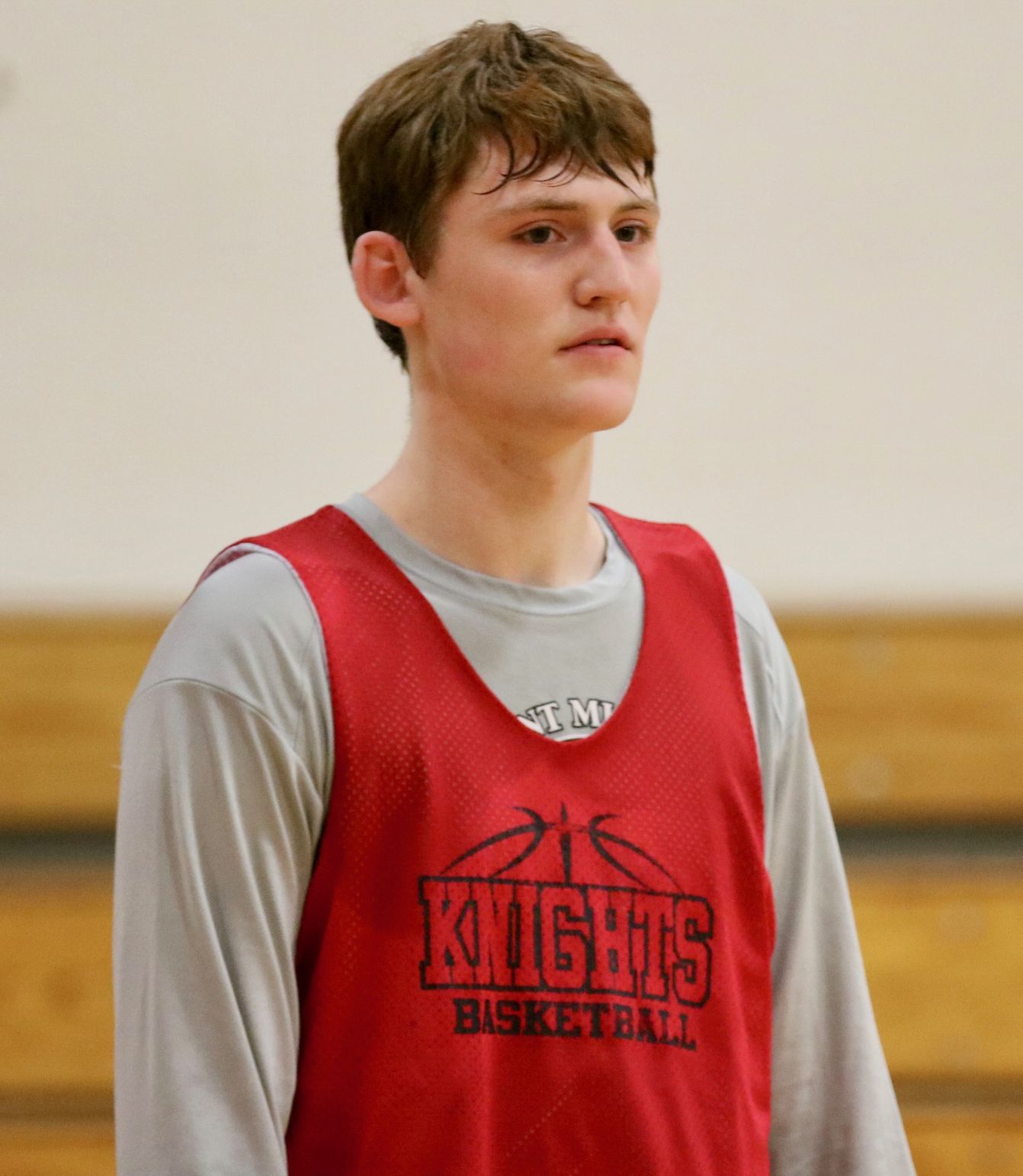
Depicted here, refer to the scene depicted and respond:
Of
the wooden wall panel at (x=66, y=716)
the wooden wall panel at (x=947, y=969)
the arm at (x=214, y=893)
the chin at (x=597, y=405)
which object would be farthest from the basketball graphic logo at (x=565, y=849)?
the wooden wall panel at (x=66, y=716)

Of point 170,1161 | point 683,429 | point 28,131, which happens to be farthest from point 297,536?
point 28,131

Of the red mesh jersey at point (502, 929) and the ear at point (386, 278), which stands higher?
the ear at point (386, 278)

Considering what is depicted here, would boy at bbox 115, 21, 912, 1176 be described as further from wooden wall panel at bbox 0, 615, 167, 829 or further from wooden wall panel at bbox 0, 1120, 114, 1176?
wooden wall panel at bbox 0, 1120, 114, 1176

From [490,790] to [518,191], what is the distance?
45 cm

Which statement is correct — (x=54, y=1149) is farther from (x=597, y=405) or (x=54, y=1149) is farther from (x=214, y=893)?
(x=597, y=405)

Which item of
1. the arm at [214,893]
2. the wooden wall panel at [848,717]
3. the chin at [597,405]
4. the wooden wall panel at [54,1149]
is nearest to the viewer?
the arm at [214,893]

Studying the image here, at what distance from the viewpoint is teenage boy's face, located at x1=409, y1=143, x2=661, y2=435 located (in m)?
1.24

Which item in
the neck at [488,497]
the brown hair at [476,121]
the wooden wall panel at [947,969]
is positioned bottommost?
the wooden wall panel at [947,969]

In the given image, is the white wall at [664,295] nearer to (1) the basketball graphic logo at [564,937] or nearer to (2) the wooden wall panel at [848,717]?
(2) the wooden wall panel at [848,717]

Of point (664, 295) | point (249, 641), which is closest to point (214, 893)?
point (249, 641)

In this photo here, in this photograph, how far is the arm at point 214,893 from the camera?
111 cm

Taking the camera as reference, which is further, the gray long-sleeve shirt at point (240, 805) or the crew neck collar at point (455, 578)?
the crew neck collar at point (455, 578)

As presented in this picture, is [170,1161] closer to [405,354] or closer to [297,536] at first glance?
[297,536]

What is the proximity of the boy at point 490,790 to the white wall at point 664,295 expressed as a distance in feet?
4.88
